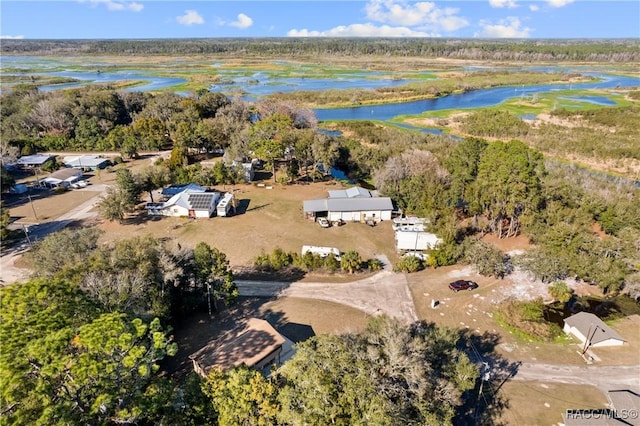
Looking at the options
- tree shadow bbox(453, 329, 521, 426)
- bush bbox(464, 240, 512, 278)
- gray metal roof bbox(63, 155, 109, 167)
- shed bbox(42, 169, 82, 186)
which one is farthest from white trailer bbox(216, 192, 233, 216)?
gray metal roof bbox(63, 155, 109, 167)

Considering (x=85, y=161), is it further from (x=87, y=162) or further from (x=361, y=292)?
(x=361, y=292)

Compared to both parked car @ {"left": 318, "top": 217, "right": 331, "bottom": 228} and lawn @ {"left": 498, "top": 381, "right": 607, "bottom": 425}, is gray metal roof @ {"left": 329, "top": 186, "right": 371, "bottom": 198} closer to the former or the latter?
parked car @ {"left": 318, "top": 217, "right": 331, "bottom": 228}

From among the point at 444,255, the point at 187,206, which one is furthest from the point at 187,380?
the point at 187,206

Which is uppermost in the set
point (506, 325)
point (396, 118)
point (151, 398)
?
point (396, 118)

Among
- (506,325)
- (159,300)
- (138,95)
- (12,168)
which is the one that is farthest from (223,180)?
(138,95)

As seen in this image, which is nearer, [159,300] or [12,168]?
[159,300]

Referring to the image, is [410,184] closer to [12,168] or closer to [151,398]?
[151,398]

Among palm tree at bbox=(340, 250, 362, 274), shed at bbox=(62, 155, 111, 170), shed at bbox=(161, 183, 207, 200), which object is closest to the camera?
palm tree at bbox=(340, 250, 362, 274)
